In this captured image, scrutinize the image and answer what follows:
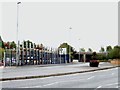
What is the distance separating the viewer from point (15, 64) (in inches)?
2112

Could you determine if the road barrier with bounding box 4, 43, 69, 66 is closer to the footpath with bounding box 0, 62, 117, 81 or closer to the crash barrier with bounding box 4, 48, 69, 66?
the crash barrier with bounding box 4, 48, 69, 66

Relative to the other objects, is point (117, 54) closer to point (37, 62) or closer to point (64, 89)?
point (37, 62)

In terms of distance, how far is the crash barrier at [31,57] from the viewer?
52.6m

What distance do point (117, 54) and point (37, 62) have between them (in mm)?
68279

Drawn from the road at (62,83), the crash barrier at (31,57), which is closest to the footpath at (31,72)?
the road at (62,83)

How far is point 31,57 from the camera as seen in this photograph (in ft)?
198

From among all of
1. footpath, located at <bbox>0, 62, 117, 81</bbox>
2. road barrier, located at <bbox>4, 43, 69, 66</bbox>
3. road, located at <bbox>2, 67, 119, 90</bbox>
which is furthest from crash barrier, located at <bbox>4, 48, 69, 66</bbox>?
road, located at <bbox>2, 67, 119, 90</bbox>

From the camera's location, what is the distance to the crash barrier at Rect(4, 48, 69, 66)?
52.6 metres

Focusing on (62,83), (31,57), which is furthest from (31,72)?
(31,57)

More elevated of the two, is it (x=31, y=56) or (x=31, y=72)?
(x=31, y=56)

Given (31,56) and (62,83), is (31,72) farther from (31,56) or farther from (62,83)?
(31,56)

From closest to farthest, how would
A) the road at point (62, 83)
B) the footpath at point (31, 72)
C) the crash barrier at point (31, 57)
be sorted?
the road at point (62, 83), the footpath at point (31, 72), the crash barrier at point (31, 57)

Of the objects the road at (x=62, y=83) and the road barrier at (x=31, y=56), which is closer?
the road at (x=62, y=83)

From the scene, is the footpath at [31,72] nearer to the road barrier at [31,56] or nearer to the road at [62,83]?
the road at [62,83]
